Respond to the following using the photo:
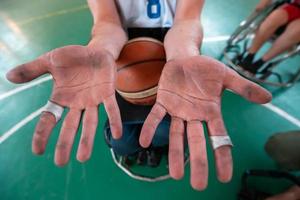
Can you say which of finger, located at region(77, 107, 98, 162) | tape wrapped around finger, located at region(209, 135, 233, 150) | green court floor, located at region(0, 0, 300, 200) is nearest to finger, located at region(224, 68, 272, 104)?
tape wrapped around finger, located at region(209, 135, 233, 150)

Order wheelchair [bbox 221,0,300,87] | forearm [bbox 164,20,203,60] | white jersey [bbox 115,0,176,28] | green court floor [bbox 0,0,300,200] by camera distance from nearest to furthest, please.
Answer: forearm [bbox 164,20,203,60]
white jersey [bbox 115,0,176,28]
green court floor [bbox 0,0,300,200]
wheelchair [bbox 221,0,300,87]

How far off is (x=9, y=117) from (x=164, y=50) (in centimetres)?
129

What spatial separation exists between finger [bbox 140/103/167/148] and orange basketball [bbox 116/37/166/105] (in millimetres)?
201

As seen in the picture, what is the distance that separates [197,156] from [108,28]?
2.04ft

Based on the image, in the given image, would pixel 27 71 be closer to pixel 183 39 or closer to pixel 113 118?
pixel 113 118

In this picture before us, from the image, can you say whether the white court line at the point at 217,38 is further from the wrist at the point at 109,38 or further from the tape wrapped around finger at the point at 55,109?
the tape wrapped around finger at the point at 55,109

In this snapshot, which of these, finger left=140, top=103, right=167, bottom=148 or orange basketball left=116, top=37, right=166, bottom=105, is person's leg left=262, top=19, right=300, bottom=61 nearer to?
orange basketball left=116, top=37, right=166, bottom=105

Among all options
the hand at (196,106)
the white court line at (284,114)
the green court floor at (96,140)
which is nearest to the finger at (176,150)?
the hand at (196,106)

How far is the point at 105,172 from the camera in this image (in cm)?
142

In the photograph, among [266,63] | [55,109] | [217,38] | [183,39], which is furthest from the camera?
[217,38]

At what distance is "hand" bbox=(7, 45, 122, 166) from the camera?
0.70 m

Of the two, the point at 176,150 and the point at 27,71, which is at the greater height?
the point at 27,71

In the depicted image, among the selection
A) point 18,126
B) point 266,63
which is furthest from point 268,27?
point 18,126

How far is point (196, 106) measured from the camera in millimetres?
777
